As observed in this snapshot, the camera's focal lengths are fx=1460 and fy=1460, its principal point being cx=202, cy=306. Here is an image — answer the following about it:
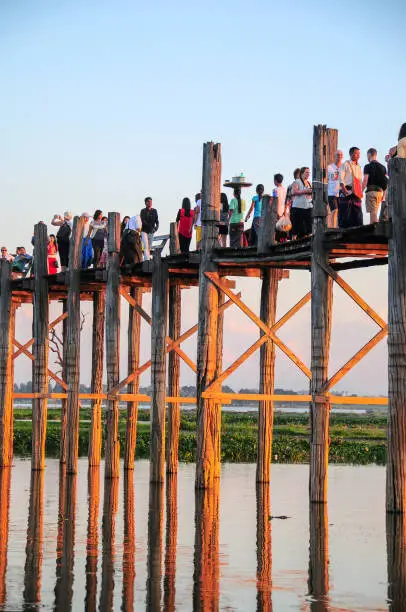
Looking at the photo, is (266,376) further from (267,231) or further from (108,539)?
(108,539)

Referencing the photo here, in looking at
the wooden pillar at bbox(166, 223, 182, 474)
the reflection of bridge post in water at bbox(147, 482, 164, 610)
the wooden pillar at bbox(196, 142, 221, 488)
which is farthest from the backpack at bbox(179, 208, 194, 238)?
the reflection of bridge post in water at bbox(147, 482, 164, 610)

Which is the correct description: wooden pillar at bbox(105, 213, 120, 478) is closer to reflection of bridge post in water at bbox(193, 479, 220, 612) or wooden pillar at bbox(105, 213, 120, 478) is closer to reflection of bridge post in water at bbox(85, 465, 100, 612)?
reflection of bridge post in water at bbox(85, 465, 100, 612)

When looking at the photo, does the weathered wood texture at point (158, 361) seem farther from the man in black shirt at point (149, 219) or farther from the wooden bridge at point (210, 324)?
the man in black shirt at point (149, 219)

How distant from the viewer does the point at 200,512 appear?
2172cm

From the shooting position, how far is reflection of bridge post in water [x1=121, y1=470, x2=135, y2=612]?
Result: 45.7ft

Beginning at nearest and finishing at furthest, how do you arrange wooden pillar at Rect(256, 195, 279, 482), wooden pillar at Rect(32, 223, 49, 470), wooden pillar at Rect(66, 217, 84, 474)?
wooden pillar at Rect(256, 195, 279, 482) < wooden pillar at Rect(66, 217, 84, 474) < wooden pillar at Rect(32, 223, 49, 470)

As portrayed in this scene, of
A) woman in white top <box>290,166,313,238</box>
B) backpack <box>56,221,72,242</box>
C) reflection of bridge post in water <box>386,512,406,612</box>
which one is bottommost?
Result: reflection of bridge post in water <box>386,512,406,612</box>

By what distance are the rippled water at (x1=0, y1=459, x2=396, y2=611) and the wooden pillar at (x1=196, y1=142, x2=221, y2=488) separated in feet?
2.00

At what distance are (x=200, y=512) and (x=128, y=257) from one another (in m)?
7.22

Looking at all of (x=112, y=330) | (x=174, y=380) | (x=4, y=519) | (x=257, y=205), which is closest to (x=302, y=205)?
(x=257, y=205)

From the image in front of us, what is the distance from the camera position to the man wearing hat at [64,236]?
30406mm

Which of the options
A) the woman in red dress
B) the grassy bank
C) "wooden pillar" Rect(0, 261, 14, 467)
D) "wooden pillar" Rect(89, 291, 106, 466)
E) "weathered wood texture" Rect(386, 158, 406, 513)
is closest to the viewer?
"weathered wood texture" Rect(386, 158, 406, 513)

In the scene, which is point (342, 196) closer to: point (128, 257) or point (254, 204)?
point (254, 204)

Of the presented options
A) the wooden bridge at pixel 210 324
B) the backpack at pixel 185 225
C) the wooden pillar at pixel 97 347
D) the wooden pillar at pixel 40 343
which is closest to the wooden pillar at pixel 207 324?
the wooden bridge at pixel 210 324
